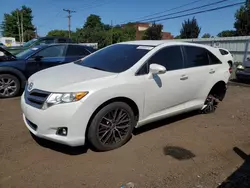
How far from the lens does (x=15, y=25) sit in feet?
240

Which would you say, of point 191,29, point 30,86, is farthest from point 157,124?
point 191,29

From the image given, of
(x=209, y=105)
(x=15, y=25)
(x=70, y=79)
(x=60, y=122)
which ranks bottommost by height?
(x=209, y=105)

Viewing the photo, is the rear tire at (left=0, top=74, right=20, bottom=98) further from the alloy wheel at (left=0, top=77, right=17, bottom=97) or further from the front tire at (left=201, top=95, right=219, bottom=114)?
the front tire at (left=201, top=95, right=219, bottom=114)

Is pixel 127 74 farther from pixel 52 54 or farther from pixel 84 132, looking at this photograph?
pixel 52 54

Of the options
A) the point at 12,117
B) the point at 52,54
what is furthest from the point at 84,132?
the point at 52,54

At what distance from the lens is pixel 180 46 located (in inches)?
172

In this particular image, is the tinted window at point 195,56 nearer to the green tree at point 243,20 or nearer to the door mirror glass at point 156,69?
the door mirror glass at point 156,69

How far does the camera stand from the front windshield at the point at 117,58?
373 cm

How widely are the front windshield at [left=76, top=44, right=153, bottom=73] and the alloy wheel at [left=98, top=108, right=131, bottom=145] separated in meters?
0.68

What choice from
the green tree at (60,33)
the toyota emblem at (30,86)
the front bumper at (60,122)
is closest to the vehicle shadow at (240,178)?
the front bumper at (60,122)

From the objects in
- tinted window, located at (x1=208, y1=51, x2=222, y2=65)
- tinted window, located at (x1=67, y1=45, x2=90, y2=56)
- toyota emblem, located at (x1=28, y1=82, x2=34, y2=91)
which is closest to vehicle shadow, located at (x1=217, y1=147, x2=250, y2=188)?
tinted window, located at (x1=208, y1=51, x2=222, y2=65)

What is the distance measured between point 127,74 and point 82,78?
2.19ft

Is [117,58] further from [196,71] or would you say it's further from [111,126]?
[196,71]

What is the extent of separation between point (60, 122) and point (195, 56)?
9.67 feet
